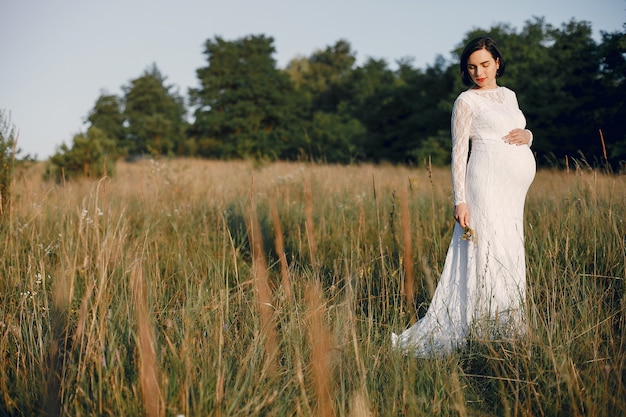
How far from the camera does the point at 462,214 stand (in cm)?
279

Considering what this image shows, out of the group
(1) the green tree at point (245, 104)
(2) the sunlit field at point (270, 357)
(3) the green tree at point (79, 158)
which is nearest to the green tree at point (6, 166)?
(2) the sunlit field at point (270, 357)

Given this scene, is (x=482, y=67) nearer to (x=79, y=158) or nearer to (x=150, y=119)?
(x=79, y=158)

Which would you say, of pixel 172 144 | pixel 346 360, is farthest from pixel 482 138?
pixel 172 144

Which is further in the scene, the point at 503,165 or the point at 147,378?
the point at 503,165

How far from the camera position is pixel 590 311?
2.40 meters

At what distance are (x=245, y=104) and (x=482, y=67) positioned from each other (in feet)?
101

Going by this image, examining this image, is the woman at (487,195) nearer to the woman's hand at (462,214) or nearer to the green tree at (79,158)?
the woman's hand at (462,214)

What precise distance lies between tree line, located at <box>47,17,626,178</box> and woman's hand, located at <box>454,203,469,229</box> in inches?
106

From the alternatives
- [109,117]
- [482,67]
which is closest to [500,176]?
[482,67]

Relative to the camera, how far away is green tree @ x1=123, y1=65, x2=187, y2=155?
3781cm

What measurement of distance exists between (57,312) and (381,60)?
1644 inches

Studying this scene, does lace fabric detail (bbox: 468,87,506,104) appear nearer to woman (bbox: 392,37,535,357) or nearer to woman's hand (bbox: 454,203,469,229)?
woman (bbox: 392,37,535,357)

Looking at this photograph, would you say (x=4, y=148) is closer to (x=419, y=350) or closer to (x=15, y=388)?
(x=15, y=388)

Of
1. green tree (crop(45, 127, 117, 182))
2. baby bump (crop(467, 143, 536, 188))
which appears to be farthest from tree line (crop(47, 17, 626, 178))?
baby bump (crop(467, 143, 536, 188))
